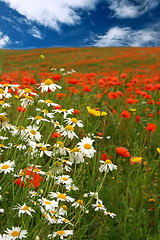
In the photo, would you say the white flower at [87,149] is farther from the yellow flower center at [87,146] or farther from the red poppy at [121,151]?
the red poppy at [121,151]

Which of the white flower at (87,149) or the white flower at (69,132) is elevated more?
the white flower at (69,132)

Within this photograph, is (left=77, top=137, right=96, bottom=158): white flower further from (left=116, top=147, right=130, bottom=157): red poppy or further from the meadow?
(left=116, top=147, right=130, bottom=157): red poppy

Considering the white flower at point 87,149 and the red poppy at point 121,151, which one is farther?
the red poppy at point 121,151

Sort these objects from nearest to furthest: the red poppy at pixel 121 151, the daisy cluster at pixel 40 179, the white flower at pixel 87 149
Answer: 1. the daisy cluster at pixel 40 179
2. the white flower at pixel 87 149
3. the red poppy at pixel 121 151

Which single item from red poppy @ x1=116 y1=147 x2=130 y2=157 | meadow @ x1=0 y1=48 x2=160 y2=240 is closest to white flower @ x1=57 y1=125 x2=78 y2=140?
meadow @ x1=0 y1=48 x2=160 y2=240

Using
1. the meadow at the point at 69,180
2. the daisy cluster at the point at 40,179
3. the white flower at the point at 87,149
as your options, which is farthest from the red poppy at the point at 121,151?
the white flower at the point at 87,149

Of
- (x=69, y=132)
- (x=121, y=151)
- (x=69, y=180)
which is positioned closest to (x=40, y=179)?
(x=69, y=180)

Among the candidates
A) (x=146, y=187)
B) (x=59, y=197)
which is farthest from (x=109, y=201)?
(x=59, y=197)

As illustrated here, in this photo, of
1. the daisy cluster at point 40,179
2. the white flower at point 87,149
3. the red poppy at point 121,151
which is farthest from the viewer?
the red poppy at point 121,151

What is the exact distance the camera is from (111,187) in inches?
69.3

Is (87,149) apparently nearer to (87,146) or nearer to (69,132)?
(87,146)

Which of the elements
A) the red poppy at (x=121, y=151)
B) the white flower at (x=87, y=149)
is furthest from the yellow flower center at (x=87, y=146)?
the red poppy at (x=121, y=151)

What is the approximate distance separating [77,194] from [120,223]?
0.36 meters

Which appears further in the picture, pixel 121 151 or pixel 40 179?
pixel 121 151
